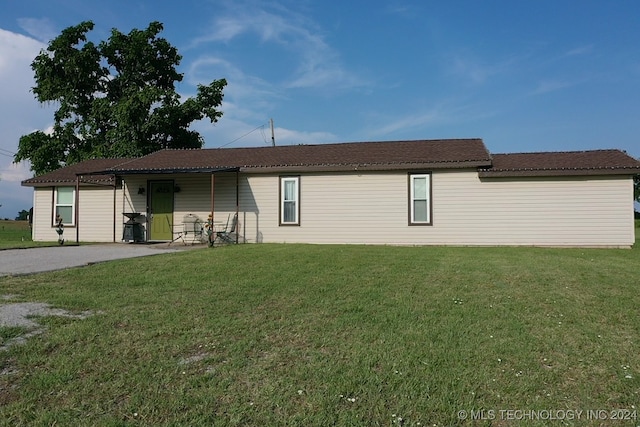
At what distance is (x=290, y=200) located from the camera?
14.8 metres

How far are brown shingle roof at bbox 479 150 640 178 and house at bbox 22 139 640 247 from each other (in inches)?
1.1

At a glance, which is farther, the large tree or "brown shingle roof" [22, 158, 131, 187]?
the large tree

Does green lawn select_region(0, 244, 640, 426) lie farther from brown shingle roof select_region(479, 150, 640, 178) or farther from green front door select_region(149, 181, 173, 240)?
green front door select_region(149, 181, 173, 240)

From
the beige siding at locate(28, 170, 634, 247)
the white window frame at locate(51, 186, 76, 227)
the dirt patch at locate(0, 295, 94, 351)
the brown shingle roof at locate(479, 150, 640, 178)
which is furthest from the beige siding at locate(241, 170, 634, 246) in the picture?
the dirt patch at locate(0, 295, 94, 351)

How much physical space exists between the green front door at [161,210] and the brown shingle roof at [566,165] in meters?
10.1

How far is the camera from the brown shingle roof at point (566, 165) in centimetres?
1282

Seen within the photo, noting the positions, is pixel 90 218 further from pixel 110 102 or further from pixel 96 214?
pixel 110 102

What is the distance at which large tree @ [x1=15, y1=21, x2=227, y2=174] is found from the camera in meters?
24.9

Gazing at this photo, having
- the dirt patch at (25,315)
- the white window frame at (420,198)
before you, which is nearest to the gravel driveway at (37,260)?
the dirt patch at (25,315)

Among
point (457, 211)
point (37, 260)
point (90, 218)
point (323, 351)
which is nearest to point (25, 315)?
point (323, 351)

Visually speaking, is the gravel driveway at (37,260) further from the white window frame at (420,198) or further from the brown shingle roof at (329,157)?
the white window frame at (420,198)

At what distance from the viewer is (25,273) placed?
300 inches

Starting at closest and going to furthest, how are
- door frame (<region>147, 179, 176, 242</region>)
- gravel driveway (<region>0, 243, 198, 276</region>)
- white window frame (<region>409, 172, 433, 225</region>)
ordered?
gravel driveway (<region>0, 243, 198, 276</region>), white window frame (<region>409, 172, 433, 225</region>), door frame (<region>147, 179, 176, 242</region>)

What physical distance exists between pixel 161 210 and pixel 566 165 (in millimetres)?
12844
